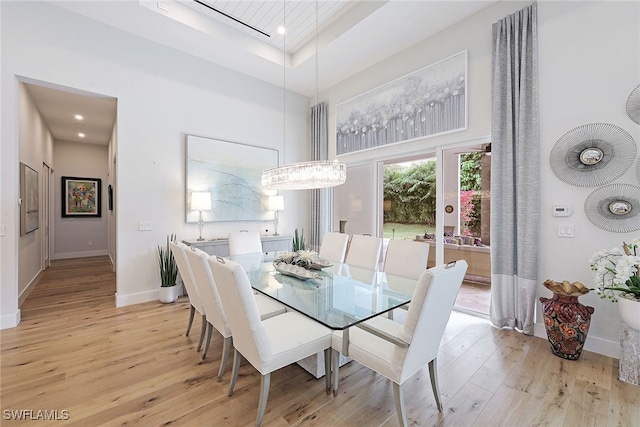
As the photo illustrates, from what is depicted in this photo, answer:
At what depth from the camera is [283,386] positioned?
1990mm

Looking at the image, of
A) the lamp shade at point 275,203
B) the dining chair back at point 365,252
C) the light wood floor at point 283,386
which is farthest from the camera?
the lamp shade at point 275,203

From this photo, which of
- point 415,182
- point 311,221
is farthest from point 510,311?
point 311,221

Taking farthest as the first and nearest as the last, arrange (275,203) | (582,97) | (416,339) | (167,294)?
(275,203) → (167,294) → (582,97) → (416,339)

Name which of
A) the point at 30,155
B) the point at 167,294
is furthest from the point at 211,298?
the point at 30,155

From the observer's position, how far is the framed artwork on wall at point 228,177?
417cm

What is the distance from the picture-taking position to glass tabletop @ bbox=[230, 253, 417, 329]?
170cm

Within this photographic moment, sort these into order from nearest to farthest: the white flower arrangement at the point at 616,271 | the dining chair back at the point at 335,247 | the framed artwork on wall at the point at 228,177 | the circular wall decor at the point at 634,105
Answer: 1. the white flower arrangement at the point at 616,271
2. the circular wall decor at the point at 634,105
3. the dining chair back at the point at 335,247
4. the framed artwork on wall at the point at 228,177

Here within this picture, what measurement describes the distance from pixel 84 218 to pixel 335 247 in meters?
7.40

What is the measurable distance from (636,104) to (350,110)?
11.1 feet

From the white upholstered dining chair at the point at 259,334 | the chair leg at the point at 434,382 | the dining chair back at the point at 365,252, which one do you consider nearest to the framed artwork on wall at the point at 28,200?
the white upholstered dining chair at the point at 259,334

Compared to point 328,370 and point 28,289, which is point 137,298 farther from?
point 328,370

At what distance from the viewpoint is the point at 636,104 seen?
7.50 ft

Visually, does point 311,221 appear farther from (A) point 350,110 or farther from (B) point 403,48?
(B) point 403,48

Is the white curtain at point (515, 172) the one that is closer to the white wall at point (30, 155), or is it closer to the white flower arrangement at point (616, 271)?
the white flower arrangement at point (616, 271)
